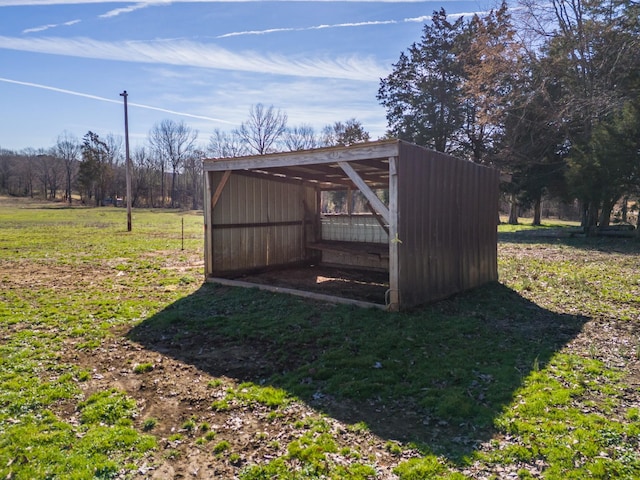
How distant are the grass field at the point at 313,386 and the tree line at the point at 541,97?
9.13m

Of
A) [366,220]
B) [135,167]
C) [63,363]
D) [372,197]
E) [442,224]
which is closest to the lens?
[63,363]

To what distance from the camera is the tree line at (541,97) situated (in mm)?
14672

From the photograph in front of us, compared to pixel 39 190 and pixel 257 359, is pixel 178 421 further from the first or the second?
pixel 39 190

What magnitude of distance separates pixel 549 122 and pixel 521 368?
A: 1784 cm

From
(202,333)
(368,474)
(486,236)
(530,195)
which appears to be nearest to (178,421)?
(368,474)

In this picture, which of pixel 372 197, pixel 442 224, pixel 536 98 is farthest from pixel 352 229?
pixel 536 98

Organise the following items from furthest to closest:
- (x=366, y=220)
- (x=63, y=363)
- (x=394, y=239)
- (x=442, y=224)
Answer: (x=366, y=220) < (x=442, y=224) < (x=394, y=239) < (x=63, y=363)

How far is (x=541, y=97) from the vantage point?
1877cm

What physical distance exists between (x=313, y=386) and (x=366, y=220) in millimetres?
7529

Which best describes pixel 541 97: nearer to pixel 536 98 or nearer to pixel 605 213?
pixel 536 98

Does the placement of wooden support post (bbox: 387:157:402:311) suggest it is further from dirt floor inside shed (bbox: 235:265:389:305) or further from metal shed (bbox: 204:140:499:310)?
dirt floor inside shed (bbox: 235:265:389:305)

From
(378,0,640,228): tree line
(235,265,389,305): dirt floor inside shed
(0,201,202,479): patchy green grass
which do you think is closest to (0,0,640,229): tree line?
(378,0,640,228): tree line

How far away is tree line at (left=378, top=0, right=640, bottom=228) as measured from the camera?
1467 centimetres

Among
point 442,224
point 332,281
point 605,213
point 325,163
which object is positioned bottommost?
point 332,281
